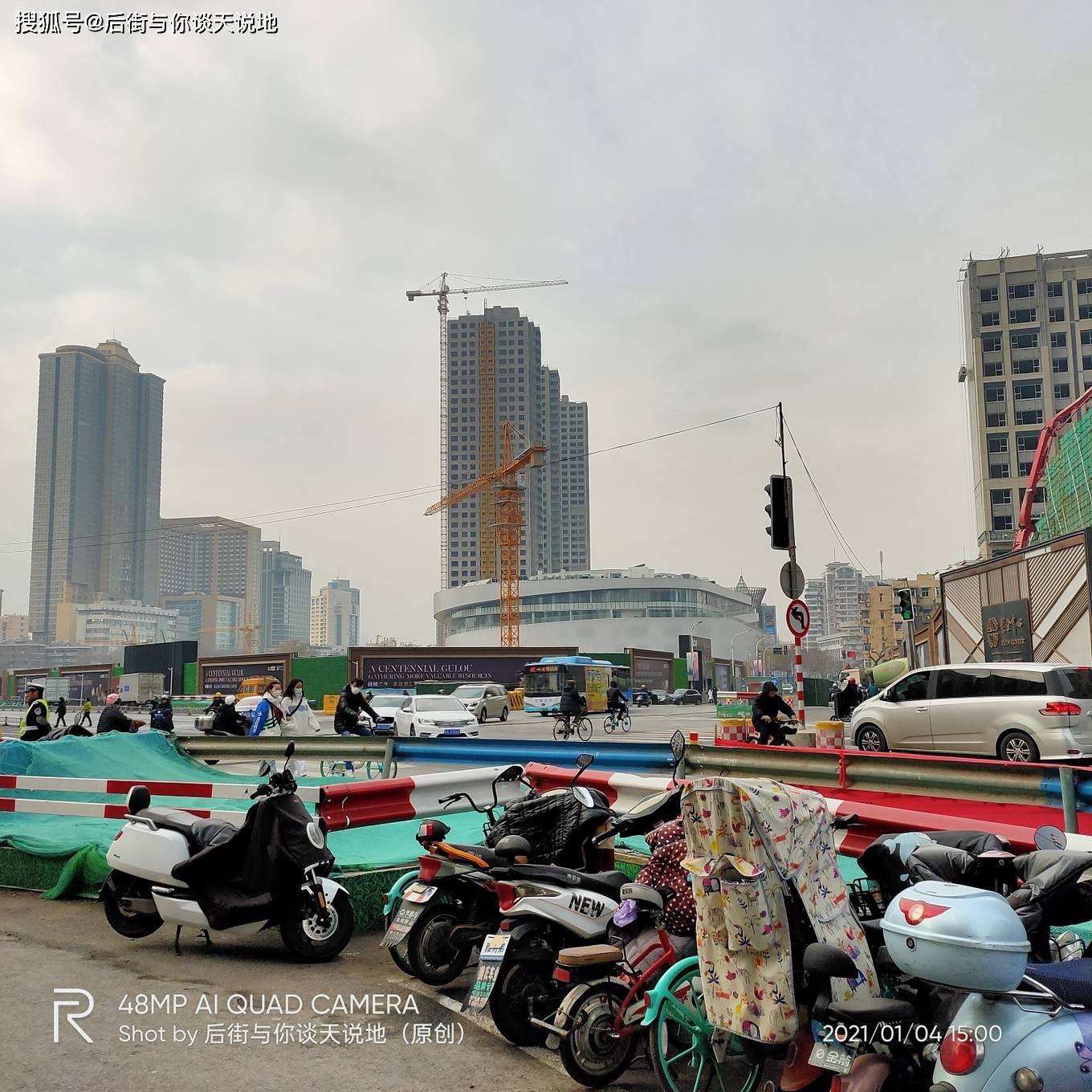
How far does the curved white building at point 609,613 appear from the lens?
4887 inches

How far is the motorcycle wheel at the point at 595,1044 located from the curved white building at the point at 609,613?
117 metres

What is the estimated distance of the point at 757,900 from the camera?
11.9 feet

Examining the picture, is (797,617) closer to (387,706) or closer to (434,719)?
(434,719)

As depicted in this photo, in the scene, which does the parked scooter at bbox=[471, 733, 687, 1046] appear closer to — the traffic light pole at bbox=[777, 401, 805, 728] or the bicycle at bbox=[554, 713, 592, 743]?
the traffic light pole at bbox=[777, 401, 805, 728]

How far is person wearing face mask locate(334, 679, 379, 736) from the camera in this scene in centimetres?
1628

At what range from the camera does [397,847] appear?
26.5 ft

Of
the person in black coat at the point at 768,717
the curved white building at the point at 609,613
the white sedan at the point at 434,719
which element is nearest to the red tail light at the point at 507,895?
the person in black coat at the point at 768,717

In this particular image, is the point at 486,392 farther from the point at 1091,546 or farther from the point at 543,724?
the point at 1091,546

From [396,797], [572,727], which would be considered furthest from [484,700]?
[396,797]

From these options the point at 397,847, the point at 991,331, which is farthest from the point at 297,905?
the point at 991,331

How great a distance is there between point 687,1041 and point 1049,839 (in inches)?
68.0

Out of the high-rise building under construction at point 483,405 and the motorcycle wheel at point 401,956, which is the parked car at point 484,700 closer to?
the motorcycle wheel at point 401,956

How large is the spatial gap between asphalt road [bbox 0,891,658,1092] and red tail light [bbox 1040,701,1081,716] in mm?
11300

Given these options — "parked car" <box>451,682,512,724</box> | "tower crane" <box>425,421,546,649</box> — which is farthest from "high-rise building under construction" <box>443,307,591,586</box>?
"parked car" <box>451,682,512,724</box>
